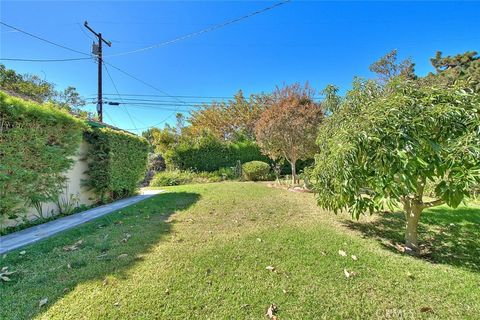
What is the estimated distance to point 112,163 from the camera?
779 cm

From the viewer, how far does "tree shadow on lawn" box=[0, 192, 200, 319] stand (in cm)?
238

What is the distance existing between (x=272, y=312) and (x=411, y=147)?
2600 millimetres

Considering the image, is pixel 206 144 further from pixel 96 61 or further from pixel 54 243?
pixel 54 243

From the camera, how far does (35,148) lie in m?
5.00

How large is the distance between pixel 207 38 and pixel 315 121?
7.05 meters

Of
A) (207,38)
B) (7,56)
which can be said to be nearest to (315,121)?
(207,38)

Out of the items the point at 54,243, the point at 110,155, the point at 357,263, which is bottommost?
the point at 357,263

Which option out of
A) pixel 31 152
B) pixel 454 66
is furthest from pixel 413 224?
pixel 454 66

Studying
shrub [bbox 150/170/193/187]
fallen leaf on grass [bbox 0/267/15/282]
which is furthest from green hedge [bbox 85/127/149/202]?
fallen leaf on grass [bbox 0/267/15/282]

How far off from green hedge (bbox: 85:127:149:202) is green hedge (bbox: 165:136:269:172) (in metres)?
6.00

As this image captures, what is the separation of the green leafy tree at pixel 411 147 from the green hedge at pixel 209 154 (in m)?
12.7

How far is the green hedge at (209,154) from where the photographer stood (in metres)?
15.6

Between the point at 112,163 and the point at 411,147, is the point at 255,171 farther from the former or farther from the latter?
the point at 411,147

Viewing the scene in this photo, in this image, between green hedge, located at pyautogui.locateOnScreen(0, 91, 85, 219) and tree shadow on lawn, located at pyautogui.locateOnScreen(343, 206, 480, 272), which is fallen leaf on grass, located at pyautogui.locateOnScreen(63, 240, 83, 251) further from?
tree shadow on lawn, located at pyautogui.locateOnScreen(343, 206, 480, 272)
